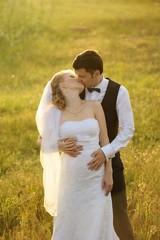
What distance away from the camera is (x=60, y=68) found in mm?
16641

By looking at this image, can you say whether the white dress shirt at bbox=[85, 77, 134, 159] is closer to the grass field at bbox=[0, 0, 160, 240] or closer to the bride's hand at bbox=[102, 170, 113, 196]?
the bride's hand at bbox=[102, 170, 113, 196]

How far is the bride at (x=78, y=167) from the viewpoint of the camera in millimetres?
4551

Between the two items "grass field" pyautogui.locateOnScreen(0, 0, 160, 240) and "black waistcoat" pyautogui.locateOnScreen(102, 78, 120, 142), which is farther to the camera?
"grass field" pyautogui.locateOnScreen(0, 0, 160, 240)

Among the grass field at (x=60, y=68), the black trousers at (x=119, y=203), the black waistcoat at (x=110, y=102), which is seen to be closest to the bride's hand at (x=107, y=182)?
the black trousers at (x=119, y=203)

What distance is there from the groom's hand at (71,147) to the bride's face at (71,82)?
413 mm

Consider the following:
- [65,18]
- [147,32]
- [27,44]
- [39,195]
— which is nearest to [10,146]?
[39,195]

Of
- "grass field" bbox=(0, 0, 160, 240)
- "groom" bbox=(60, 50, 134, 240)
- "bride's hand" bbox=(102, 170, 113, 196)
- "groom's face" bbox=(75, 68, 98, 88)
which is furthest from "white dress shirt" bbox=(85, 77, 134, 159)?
"grass field" bbox=(0, 0, 160, 240)

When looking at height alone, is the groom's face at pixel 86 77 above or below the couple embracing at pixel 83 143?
above

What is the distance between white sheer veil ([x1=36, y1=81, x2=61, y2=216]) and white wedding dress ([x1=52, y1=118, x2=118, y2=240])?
93mm

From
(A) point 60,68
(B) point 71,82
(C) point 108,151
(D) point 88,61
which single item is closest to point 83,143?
(C) point 108,151

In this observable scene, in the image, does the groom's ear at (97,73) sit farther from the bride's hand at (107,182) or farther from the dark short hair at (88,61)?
the bride's hand at (107,182)

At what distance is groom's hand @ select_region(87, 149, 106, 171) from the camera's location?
14.9ft

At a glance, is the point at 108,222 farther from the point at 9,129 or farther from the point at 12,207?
the point at 9,129

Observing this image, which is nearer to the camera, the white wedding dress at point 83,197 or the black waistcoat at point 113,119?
the white wedding dress at point 83,197
